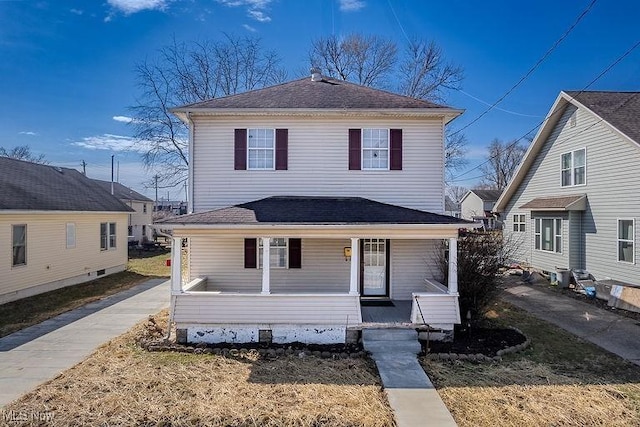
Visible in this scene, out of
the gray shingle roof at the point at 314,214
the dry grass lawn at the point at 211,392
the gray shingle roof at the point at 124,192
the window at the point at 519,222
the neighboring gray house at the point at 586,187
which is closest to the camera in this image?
the dry grass lawn at the point at 211,392

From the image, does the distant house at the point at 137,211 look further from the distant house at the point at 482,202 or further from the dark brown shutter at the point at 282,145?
the distant house at the point at 482,202

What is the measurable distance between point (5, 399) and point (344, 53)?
26.6 metres

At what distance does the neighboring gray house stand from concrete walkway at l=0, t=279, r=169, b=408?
16549mm

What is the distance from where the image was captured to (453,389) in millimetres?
6062

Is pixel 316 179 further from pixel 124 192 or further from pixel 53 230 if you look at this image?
pixel 124 192

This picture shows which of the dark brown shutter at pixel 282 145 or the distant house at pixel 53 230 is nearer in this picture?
the dark brown shutter at pixel 282 145

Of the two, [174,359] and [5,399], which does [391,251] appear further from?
[5,399]

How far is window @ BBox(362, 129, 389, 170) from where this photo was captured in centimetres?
1082

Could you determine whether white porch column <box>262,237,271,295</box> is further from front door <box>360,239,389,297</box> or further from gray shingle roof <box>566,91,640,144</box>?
gray shingle roof <box>566,91,640,144</box>

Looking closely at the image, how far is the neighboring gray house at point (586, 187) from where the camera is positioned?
42.0 ft

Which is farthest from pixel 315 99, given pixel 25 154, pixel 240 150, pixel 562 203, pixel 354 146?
pixel 25 154

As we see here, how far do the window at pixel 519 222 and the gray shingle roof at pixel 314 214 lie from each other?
Answer: 1280 centimetres

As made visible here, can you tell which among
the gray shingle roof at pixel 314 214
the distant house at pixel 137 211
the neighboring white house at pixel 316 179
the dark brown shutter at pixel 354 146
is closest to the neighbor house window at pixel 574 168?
the neighboring white house at pixel 316 179

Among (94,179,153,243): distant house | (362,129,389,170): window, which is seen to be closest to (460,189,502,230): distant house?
(94,179,153,243): distant house
